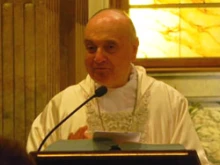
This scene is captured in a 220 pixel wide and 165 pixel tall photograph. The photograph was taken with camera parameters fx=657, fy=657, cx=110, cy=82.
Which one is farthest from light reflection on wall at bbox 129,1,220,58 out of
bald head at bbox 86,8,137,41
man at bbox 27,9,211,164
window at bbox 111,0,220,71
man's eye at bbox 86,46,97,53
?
man's eye at bbox 86,46,97,53

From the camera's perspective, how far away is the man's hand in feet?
8.51

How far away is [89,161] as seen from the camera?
64.0 inches

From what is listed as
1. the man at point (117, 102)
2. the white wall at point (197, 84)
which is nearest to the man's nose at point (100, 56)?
the man at point (117, 102)

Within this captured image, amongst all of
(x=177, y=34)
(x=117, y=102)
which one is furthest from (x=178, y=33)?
(x=117, y=102)

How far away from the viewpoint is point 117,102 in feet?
9.34

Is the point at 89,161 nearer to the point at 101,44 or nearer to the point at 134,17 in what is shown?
the point at 101,44

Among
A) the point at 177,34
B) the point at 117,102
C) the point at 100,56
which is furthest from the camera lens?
the point at 177,34

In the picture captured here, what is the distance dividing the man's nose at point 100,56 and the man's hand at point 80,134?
0.96 feet

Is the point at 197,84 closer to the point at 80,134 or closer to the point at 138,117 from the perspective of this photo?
the point at 138,117

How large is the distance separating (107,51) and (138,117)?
320 millimetres

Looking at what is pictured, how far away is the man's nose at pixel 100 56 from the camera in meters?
2.63

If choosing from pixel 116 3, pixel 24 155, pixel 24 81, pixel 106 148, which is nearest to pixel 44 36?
pixel 24 81

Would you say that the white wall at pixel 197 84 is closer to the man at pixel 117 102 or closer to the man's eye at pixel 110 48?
the man at pixel 117 102

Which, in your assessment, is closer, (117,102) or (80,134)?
(80,134)
